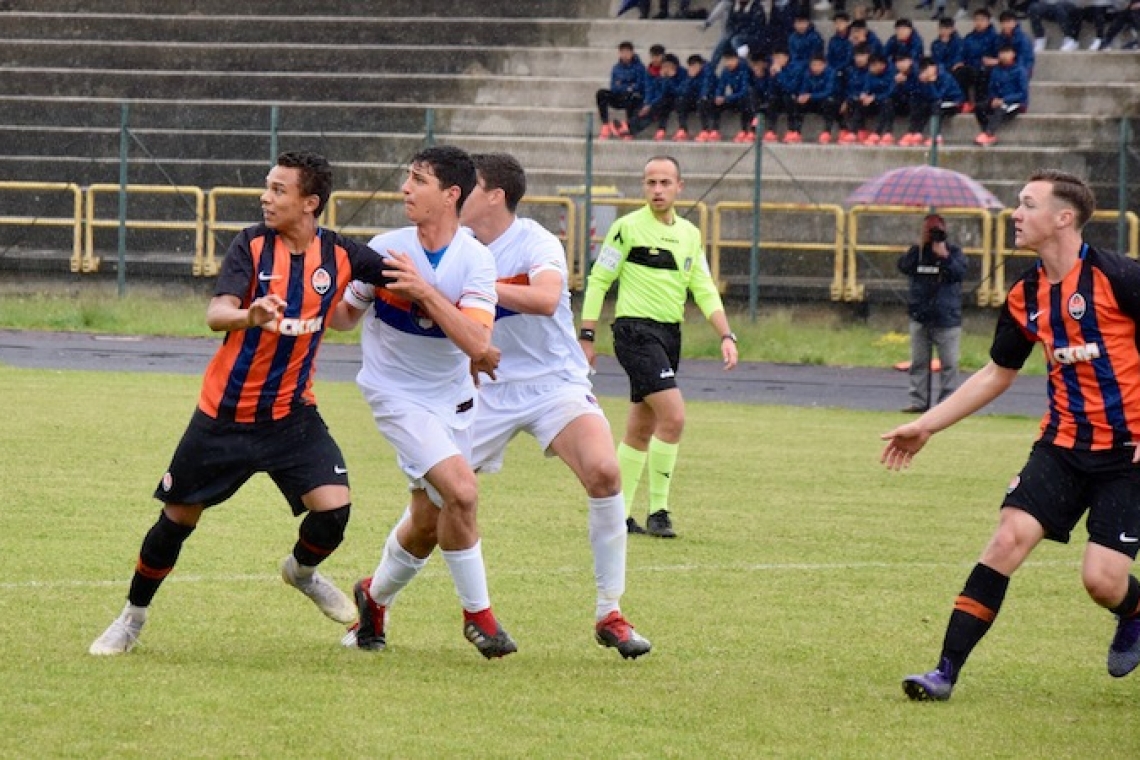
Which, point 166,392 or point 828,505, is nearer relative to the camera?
point 828,505

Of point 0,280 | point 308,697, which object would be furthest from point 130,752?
point 0,280

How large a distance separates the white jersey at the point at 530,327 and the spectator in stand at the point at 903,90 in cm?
1973

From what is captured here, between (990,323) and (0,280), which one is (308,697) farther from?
(0,280)

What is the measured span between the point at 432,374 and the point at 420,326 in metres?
0.22

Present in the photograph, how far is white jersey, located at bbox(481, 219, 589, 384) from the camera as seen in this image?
855 cm

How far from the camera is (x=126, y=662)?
746 centimetres

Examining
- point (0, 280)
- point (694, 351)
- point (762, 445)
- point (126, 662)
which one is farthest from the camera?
point (0, 280)

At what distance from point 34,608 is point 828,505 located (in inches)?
242

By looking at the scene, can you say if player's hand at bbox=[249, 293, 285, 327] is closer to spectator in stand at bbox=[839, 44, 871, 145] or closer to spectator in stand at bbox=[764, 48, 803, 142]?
spectator in stand at bbox=[839, 44, 871, 145]

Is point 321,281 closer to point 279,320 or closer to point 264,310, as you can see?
point 279,320

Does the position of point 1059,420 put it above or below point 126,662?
above

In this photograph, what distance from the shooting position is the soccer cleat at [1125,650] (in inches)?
302

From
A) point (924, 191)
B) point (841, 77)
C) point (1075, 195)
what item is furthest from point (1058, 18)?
point (1075, 195)

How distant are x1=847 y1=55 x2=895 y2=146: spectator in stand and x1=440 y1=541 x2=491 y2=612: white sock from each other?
20846 millimetres
